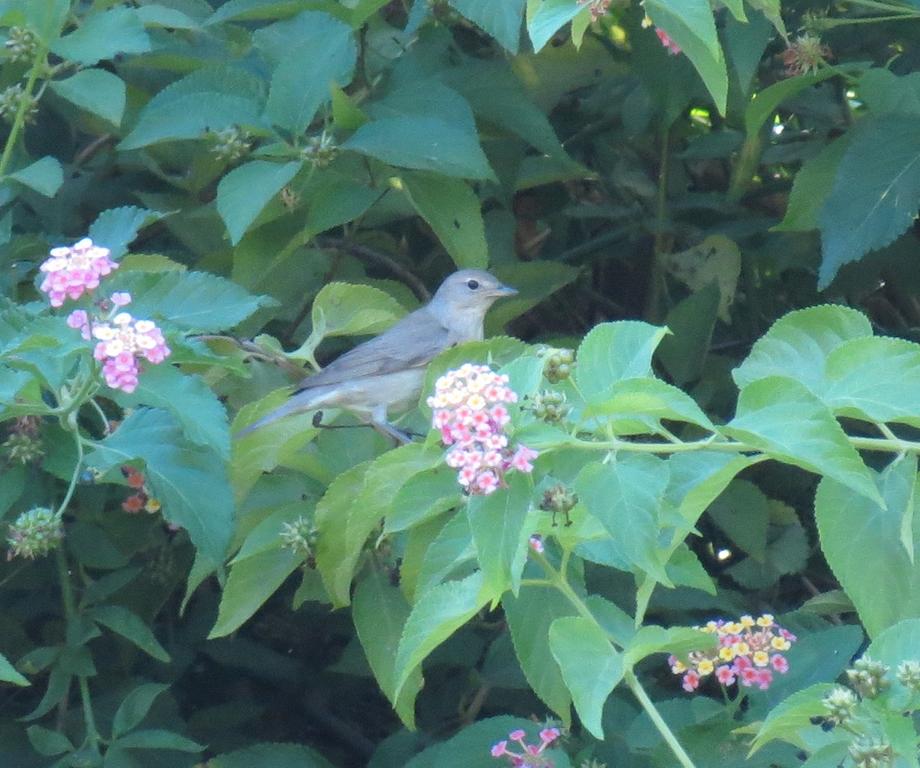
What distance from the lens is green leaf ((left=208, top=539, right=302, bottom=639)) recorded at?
3256mm

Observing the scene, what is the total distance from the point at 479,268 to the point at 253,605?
4.31 ft

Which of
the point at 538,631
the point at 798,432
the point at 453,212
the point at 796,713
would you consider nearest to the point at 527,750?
the point at 538,631

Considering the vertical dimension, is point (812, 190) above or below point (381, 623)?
above

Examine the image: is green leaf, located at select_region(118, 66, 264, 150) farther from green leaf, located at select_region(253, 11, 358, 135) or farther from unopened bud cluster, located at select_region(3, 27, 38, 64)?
unopened bud cluster, located at select_region(3, 27, 38, 64)

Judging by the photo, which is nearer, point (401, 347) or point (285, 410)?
point (285, 410)

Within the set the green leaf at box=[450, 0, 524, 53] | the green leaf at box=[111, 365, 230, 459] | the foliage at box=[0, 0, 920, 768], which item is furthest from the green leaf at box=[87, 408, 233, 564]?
the green leaf at box=[450, 0, 524, 53]

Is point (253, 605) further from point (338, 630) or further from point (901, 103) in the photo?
point (901, 103)

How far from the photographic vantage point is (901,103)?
3787mm

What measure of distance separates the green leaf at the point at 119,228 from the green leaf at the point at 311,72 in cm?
60

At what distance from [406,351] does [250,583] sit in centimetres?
216

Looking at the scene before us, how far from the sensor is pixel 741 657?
2.74 metres

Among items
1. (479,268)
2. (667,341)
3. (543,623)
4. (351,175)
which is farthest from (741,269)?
(543,623)

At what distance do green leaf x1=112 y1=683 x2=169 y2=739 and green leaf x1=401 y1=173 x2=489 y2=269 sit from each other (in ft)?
4.62

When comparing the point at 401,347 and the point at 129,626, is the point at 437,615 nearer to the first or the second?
the point at 129,626
